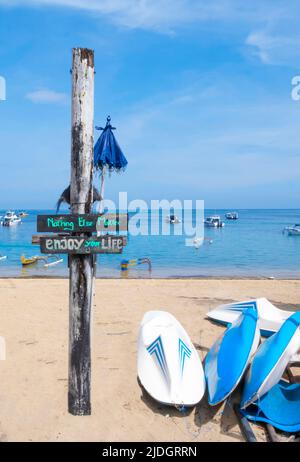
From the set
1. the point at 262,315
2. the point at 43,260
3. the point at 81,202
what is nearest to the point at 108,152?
the point at 81,202

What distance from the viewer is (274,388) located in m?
5.29

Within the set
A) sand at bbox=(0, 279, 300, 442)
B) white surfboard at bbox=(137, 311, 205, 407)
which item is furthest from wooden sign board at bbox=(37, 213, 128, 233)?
sand at bbox=(0, 279, 300, 442)

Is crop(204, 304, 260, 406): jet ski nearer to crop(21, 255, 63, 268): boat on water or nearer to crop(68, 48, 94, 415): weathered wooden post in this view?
crop(68, 48, 94, 415): weathered wooden post

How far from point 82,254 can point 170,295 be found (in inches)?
323

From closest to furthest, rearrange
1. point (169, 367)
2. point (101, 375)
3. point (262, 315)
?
point (169, 367) < point (101, 375) < point (262, 315)

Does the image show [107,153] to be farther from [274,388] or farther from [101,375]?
[274,388]

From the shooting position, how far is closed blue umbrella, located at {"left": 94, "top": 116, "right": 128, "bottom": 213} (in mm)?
6375

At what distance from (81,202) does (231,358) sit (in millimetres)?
2944

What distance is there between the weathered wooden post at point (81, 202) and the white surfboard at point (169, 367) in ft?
3.36

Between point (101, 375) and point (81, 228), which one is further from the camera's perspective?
point (101, 375)

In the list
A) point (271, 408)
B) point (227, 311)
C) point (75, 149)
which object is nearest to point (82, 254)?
point (75, 149)

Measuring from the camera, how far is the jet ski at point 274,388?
189 inches

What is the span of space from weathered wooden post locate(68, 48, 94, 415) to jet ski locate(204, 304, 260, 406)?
1711 mm
